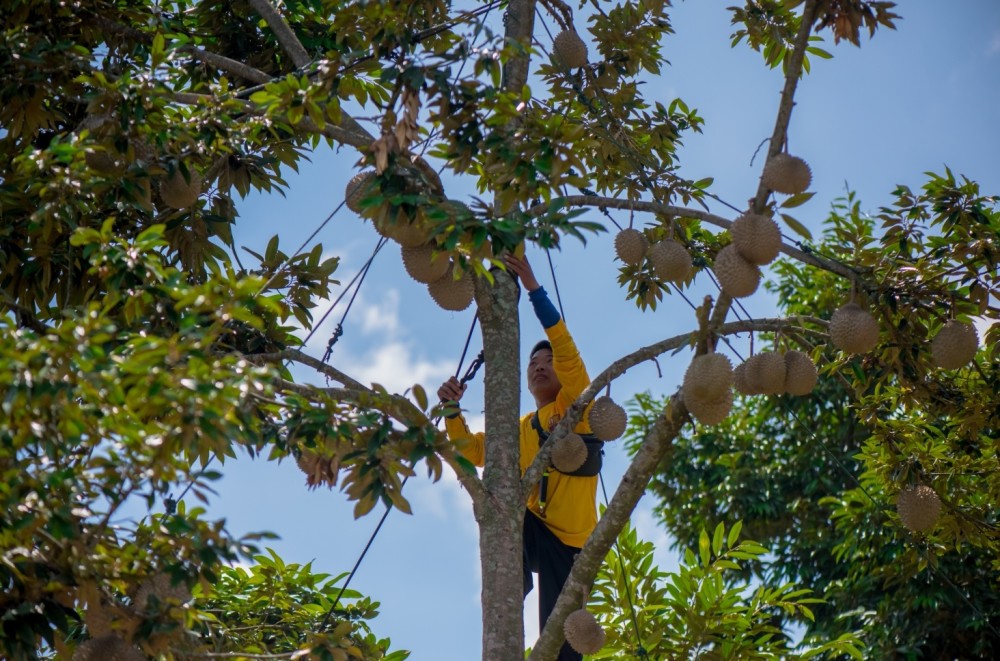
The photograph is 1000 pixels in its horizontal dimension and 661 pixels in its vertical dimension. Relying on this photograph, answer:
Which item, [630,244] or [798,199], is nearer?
[798,199]

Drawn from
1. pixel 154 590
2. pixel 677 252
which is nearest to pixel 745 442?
pixel 677 252

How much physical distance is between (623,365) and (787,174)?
102cm

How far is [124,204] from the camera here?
13.5 feet

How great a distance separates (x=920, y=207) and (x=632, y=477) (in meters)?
1.84

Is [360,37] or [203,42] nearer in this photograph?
[360,37]

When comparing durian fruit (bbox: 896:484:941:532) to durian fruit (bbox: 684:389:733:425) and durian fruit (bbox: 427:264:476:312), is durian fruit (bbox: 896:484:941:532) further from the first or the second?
durian fruit (bbox: 427:264:476:312)

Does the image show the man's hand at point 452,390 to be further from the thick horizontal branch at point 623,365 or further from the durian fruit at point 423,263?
the durian fruit at point 423,263

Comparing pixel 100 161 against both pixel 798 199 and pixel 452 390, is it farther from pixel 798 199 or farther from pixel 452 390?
pixel 798 199

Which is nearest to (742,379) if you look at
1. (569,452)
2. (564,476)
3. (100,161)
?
(569,452)

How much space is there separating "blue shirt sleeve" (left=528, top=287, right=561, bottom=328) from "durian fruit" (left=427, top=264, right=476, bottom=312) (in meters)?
0.69

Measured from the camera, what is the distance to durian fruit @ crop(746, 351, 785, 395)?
3814 millimetres

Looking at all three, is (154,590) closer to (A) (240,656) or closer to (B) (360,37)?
(A) (240,656)

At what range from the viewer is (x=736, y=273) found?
12.0 ft

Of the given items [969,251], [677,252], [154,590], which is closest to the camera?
[154,590]
